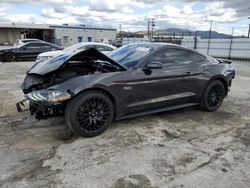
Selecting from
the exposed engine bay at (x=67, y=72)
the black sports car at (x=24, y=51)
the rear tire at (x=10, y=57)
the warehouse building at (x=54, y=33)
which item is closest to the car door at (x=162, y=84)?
the exposed engine bay at (x=67, y=72)

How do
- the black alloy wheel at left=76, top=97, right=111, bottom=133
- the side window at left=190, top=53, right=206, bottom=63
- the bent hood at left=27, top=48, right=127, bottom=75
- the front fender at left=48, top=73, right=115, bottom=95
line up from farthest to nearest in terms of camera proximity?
the side window at left=190, top=53, right=206, bottom=63 < the bent hood at left=27, top=48, right=127, bottom=75 < the black alloy wheel at left=76, top=97, right=111, bottom=133 < the front fender at left=48, top=73, right=115, bottom=95

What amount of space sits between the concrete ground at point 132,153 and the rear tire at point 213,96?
1.16 ft

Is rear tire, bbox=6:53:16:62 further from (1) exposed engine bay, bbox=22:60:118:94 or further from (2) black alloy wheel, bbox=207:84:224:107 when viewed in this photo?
(2) black alloy wheel, bbox=207:84:224:107

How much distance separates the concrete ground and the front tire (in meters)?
0.16

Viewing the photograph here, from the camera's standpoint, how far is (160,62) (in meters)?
4.76

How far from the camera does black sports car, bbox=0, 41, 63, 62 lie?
14965mm

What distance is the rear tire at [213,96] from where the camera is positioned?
5.42 metres

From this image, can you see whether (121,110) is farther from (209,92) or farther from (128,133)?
(209,92)

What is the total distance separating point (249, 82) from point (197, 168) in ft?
25.0

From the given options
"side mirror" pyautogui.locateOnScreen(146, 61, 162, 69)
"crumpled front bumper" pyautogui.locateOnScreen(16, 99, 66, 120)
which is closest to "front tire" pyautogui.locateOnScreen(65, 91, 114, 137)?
"crumpled front bumper" pyautogui.locateOnScreen(16, 99, 66, 120)

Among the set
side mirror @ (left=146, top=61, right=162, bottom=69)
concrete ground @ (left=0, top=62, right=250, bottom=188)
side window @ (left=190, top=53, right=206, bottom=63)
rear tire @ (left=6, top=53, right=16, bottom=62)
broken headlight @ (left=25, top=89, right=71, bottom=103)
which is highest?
side window @ (left=190, top=53, right=206, bottom=63)

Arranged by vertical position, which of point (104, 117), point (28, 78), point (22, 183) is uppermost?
point (28, 78)

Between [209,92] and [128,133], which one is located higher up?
[209,92]

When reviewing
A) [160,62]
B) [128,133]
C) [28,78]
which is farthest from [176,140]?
[28,78]
